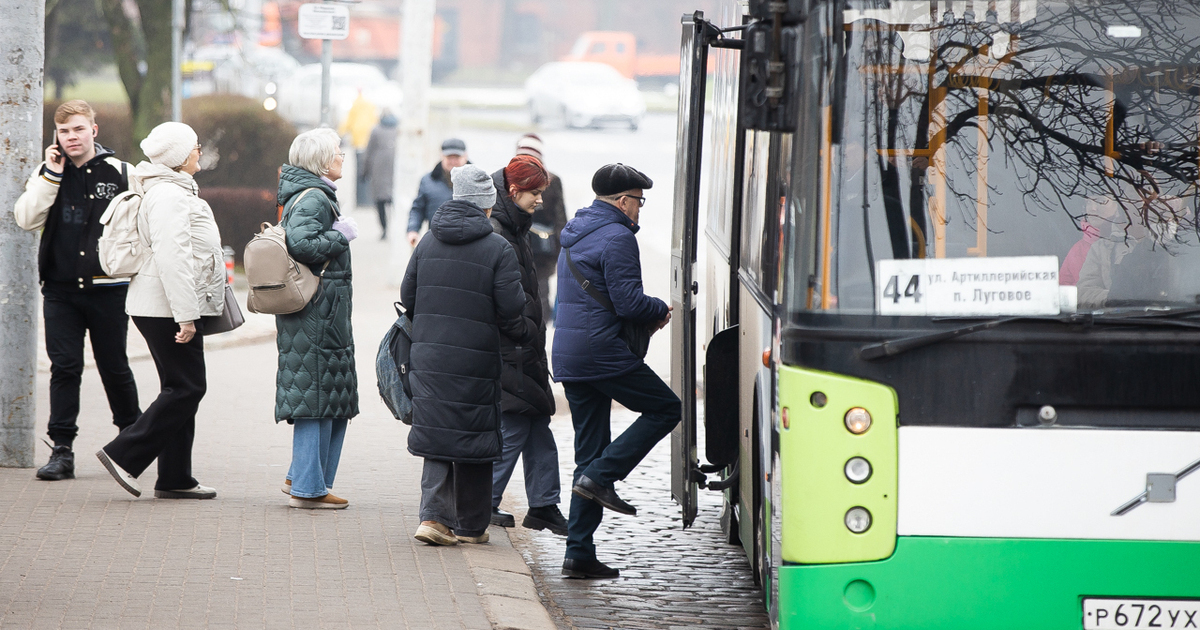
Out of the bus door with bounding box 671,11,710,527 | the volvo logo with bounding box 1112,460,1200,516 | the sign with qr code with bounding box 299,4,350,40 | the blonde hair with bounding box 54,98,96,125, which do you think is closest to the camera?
the volvo logo with bounding box 1112,460,1200,516

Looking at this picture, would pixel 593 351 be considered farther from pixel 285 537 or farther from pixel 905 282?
pixel 905 282

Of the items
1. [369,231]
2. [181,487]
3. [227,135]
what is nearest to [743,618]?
[181,487]

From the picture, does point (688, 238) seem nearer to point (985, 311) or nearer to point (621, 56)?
point (985, 311)

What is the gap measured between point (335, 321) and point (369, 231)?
1967 cm

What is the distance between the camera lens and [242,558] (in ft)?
19.9

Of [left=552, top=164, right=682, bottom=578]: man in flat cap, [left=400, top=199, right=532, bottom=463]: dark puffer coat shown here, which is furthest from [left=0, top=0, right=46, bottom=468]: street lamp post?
[left=552, top=164, right=682, bottom=578]: man in flat cap

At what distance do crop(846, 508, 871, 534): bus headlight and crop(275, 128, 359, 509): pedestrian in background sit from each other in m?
3.38

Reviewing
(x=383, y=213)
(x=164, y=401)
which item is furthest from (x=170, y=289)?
(x=383, y=213)

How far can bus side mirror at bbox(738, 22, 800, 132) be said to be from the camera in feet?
13.7

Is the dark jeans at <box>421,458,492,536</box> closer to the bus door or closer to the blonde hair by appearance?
the bus door

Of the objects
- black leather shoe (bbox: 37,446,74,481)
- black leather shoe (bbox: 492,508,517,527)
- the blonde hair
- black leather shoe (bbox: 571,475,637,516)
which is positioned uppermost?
the blonde hair

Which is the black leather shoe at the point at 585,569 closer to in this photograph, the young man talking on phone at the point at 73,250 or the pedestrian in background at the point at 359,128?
the young man talking on phone at the point at 73,250

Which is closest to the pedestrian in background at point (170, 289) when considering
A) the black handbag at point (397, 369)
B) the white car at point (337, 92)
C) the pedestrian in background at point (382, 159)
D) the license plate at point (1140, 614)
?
the black handbag at point (397, 369)

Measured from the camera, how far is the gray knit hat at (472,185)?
6.25 metres
